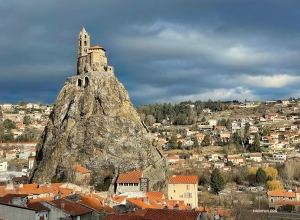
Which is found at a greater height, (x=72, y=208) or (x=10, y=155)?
(x=10, y=155)

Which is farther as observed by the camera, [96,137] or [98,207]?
[96,137]

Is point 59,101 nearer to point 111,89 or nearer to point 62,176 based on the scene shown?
point 111,89

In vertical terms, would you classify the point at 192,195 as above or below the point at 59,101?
below

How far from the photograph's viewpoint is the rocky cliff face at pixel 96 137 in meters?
81.2

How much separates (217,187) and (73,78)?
45.6 m

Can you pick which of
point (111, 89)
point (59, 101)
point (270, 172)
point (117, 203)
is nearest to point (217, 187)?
point (270, 172)

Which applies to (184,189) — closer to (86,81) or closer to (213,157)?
(86,81)

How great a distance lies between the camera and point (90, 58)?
102 metres

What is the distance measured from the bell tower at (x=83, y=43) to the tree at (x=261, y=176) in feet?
188

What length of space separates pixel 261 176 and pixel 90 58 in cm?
5588

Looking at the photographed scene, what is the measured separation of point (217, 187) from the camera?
312ft

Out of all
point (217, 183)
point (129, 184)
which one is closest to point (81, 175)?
point (129, 184)

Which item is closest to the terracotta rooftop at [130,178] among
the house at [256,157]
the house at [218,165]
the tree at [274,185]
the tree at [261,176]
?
the tree at [274,185]

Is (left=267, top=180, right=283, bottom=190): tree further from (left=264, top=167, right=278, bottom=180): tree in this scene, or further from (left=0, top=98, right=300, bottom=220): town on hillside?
(left=264, top=167, right=278, bottom=180): tree
